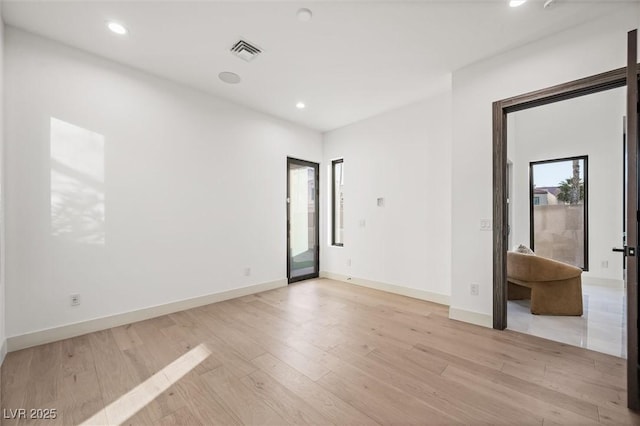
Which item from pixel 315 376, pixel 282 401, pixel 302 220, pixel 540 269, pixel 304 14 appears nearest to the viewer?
pixel 282 401

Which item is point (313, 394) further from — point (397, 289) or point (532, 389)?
point (397, 289)

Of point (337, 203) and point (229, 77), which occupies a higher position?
point (229, 77)

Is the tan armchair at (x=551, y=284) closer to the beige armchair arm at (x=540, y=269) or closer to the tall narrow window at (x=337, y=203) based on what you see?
the beige armchair arm at (x=540, y=269)

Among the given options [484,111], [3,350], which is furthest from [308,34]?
[3,350]

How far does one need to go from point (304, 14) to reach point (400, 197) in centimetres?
272

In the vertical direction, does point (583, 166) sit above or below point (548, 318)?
above

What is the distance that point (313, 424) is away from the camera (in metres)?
1.44

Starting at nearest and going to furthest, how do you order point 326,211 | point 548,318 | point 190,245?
point 548,318 → point 190,245 → point 326,211

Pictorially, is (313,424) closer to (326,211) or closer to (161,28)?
(161,28)

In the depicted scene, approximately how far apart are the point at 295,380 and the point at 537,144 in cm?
629

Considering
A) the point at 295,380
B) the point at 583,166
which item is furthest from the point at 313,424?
the point at 583,166

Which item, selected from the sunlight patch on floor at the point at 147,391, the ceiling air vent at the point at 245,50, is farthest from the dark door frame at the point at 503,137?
the sunlight patch on floor at the point at 147,391

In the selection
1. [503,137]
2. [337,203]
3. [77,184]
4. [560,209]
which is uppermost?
[503,137]

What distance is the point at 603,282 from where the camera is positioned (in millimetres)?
4387
